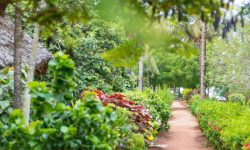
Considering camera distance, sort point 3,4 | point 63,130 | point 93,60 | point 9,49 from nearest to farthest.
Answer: point 3,4 < point 63,130 < point 9,49 < point 93,60

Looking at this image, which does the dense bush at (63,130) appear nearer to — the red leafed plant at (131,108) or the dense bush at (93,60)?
the red leafed plant at (131,108)

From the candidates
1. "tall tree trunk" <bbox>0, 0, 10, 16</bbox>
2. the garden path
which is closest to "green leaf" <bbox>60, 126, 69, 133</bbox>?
"tall tree trunk" <bbox>0, 0, 10, 16</bbox>

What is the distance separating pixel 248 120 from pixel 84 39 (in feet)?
20.5

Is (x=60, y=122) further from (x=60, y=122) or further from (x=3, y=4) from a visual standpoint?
(x=3, y=4)

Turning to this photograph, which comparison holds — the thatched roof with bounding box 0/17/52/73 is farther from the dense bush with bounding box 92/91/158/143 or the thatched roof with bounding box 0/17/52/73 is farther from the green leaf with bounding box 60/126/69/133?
the green leaf with bounding box 60/126/69/133

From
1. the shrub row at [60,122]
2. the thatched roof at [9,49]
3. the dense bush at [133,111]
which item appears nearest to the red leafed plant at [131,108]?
the dense bush at [133,111]

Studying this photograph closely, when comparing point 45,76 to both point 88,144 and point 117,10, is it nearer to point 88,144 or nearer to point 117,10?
point 88,144

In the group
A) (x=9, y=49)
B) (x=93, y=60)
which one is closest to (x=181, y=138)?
(x=93, y=60)

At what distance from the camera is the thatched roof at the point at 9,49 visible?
8.61 m

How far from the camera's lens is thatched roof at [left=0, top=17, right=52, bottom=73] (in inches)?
339

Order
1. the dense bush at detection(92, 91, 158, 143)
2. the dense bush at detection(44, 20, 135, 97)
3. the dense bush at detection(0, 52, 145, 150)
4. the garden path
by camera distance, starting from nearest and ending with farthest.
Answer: the dense bush at detection(0, 52, 145, 150) < the dense bush at detection(92, 91, 158, 143) < the garden path < the dense bush at detection(44, 20, 135, 97)

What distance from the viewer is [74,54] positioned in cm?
1336

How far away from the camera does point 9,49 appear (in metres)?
8.95

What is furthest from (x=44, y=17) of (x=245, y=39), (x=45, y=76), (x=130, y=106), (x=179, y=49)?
(x=245, y=39)
